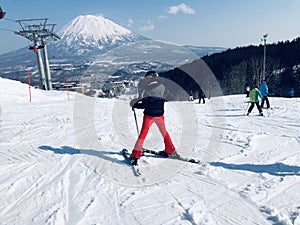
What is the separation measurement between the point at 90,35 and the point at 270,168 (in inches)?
4815

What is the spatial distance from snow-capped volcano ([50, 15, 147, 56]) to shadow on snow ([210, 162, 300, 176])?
72936 mm

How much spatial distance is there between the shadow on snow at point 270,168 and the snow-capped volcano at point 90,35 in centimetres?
7294

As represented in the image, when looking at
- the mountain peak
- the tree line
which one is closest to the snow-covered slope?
the tree line

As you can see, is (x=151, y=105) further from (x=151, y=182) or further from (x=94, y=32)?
(x=94, y=32)

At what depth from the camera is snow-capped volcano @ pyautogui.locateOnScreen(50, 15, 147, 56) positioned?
81562 mm

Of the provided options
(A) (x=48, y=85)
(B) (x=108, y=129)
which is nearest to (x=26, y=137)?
(B) (x=108, y=129)

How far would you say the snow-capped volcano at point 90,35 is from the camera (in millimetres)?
81562

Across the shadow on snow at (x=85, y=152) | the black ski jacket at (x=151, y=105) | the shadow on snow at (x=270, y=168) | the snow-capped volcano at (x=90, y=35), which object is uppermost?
the snow-capped volcano at (x=90, y=35)

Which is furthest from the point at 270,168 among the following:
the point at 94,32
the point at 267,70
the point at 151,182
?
the point at 94,32

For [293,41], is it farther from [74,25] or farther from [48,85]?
[74,25]

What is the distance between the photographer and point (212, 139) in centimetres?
780

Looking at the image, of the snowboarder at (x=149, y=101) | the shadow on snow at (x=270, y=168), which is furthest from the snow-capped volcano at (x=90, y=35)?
the shadow on snow at (x=270, y=168)

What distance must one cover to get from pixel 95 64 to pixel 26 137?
139 inches

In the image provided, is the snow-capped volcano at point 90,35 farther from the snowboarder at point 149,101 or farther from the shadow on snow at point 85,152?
the snowboarder at point 149,101
